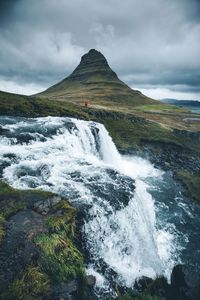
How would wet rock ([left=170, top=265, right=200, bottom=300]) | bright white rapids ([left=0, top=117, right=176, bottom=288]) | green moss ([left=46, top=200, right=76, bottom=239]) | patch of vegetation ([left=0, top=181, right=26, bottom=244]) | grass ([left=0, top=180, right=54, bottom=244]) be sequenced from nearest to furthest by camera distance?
patch of vegetation ([left=0, top=181, right=26, bottom=244]), green moss ([left=46, top=200, right=76, bottom=239]), wet rock ([left=170, top=265, right=200, bottom=300]), grass ([left=0, top=180, right=54, bottom=244]), bright white rapids ([left=0, top=117, right=176, bottom=288])

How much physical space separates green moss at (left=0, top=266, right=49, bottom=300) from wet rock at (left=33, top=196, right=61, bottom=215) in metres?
4.70

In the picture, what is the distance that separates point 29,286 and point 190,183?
112 ft

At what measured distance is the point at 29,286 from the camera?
1246 centimetres

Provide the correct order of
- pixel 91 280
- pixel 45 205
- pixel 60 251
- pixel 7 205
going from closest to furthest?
pixel 60 251 < pixel 91 280 < pixel 7 205 < pixel 45 205

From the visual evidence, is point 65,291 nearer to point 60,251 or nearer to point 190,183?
point 60,251

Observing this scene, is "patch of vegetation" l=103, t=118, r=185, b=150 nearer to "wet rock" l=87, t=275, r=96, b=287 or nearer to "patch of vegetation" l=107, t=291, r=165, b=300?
"patch of vegetation" l=107, t=291, r=165, b=300

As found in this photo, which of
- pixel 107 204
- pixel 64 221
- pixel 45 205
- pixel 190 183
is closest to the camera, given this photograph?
pixel 64 221

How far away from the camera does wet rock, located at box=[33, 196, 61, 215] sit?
692 inches

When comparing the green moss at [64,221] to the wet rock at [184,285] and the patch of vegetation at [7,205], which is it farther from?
the wet rock at [184,285]

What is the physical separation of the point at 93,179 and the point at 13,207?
9.77m

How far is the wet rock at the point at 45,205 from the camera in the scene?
692 inches

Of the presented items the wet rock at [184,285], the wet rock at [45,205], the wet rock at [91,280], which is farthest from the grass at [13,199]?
the wet rock at [184,285]

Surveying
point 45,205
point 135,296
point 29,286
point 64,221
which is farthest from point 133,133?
point 29,286

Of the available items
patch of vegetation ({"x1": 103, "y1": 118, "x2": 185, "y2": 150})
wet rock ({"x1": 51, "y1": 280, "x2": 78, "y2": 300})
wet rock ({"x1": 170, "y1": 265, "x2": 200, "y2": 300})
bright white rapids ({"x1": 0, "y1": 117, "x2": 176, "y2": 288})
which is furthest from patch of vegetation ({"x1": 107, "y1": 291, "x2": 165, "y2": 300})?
patch of vegetation ({"x1": 103, "y1": 118, "x2": 185, "y2": 150})
